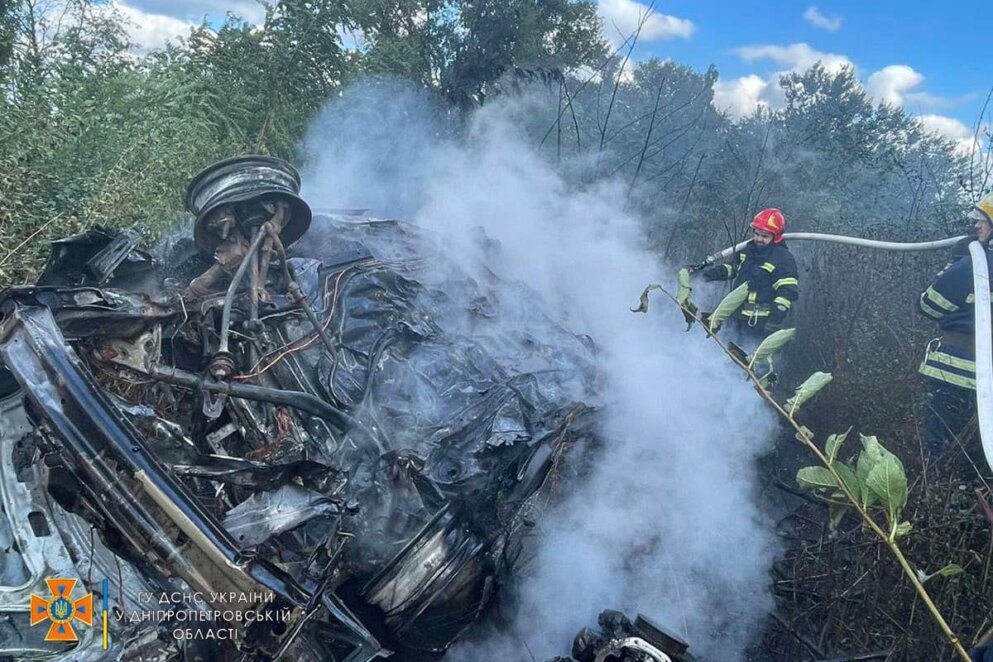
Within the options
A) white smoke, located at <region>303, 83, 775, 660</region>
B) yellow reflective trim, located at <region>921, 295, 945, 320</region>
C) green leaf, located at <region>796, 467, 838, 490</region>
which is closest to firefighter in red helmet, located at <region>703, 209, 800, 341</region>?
white smoke, located at <region>303, 83, 775, 660</region>

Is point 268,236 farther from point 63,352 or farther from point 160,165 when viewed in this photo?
point 160,165

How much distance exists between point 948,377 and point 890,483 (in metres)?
3.23

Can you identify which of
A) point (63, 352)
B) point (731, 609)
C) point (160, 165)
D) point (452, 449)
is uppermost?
point (160, 165)

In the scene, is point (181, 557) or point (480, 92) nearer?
point (181, 557)

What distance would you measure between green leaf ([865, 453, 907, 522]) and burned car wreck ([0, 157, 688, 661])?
1805 mm

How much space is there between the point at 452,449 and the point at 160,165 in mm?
5268

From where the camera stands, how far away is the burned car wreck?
2209mm

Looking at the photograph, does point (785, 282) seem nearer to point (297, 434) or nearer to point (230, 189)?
point (297, 434)

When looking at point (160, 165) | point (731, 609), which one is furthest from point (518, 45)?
point (731, 609)

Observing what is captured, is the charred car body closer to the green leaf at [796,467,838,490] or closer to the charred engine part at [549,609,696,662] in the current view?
the charred engine part at [549,609,696,662]

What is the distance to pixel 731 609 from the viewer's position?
3.49 meters

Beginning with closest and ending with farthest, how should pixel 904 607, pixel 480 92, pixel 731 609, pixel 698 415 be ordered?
1. pixel 904 607
2. pixel 731 609
3. pixel 698 415
4. pixel 480 92

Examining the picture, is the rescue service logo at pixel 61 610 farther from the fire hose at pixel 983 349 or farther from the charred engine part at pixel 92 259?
the fire hose at pixel 983 349

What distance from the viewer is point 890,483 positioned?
1529 millimetres
